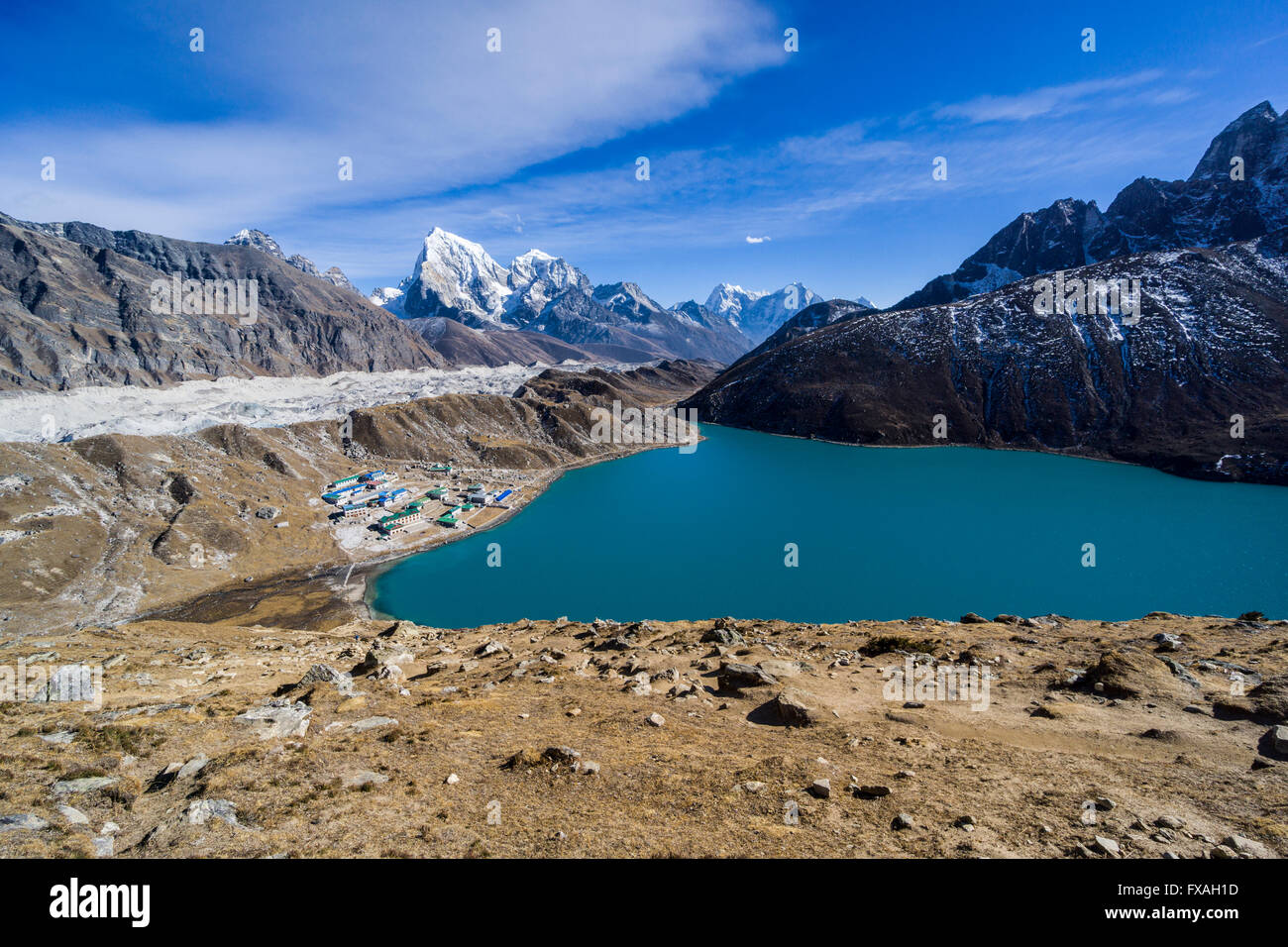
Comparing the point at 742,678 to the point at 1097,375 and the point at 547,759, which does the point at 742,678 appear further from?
the point at 1097,375

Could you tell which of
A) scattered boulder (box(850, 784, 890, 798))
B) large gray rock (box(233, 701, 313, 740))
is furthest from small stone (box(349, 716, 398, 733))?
scattered boulder (box(850, 784, 890, 798))

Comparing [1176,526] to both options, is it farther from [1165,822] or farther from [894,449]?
[1165,822]

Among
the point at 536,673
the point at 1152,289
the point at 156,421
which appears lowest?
the point at 536,673

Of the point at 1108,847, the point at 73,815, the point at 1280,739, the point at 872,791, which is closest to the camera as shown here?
the point at 1108,847

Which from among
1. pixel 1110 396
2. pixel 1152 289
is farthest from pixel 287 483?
pixel 1152 289

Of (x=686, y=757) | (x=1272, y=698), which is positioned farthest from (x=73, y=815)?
(x=1272, y=698)
